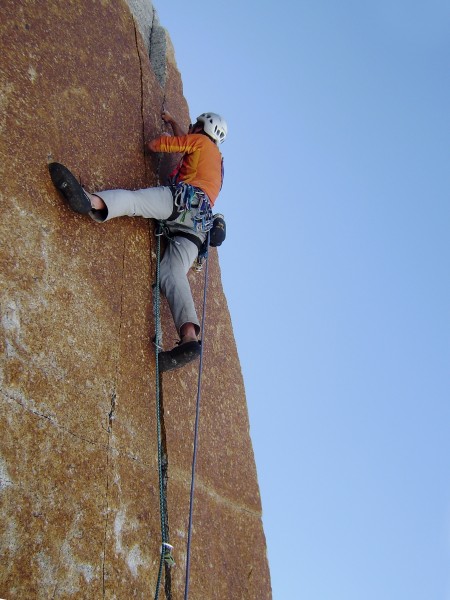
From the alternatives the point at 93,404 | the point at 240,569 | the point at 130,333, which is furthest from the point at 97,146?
the point at 240,569

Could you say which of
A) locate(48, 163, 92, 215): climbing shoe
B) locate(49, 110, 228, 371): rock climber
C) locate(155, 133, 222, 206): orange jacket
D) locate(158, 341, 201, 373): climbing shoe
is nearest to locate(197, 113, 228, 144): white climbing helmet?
locate(49, 110, 228, 371): rock climber

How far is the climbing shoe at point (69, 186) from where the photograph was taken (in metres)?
4.25

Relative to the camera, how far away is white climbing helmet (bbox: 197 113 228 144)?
225 inches

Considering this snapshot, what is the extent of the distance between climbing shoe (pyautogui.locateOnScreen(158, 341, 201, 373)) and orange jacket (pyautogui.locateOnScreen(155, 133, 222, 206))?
4.78ft

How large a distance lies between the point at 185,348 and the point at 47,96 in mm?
2056

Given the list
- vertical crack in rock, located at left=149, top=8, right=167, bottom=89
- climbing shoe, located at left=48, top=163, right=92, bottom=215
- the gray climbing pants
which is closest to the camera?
climbing shoe, located at left=48, top=163, right=92, bottom=215

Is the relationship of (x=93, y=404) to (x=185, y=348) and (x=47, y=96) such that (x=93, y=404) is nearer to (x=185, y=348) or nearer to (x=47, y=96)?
(x=185, y=348)

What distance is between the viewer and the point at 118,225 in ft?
16.2

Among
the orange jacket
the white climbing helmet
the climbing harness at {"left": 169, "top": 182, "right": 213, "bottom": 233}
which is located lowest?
the climbing harness at {"left": 169, "top": 182, "right": 213, "bottom": 233}

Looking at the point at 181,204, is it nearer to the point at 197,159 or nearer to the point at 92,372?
the point at 197,159

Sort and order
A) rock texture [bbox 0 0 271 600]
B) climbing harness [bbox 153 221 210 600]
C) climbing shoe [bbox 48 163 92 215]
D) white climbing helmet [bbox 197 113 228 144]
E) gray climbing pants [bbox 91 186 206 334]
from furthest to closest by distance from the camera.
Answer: white climbing helmet [bbox 197 113 228 144] → gray climbing pants [bbox 91 186 206 334] → climbing shoe [bbox 48 163 92 215] → climbing harness [bbox 153 221 210 600] → rock texture [bbox 0 0 271 600]

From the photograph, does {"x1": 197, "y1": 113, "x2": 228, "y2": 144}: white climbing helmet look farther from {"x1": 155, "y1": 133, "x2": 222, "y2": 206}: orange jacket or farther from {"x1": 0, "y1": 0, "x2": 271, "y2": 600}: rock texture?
{"x1": 0, "y1": 0, "x2": 271, "y2": 600}: rock texture

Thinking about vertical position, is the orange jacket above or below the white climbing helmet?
below

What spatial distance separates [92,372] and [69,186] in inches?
48.8
